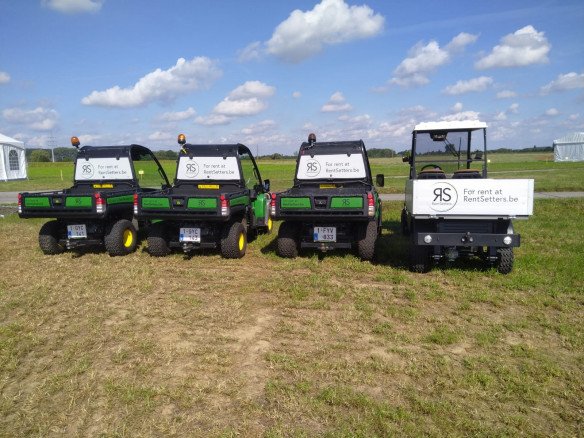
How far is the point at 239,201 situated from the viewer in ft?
25.4

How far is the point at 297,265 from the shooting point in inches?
275

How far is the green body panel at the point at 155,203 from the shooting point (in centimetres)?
718

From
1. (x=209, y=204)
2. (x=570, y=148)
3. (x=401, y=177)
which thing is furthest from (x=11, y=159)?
(x=570, y=148)

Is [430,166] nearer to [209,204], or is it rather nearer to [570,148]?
[209,204]

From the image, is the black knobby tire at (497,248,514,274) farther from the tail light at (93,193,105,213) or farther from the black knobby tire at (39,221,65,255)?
the black knobby tire at (39,221,65,255)

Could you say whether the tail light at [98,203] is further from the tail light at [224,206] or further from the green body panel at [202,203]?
the tail light at [224,206]

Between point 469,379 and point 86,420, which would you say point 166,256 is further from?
point 469,379

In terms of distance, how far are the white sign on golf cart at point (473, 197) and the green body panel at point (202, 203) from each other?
10.4ft

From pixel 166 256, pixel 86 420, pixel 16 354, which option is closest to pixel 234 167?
pixel 166 256

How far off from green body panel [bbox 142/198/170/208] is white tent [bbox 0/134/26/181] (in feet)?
95.3

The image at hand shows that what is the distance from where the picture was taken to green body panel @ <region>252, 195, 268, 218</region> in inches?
353

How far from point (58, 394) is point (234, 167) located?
5819 millimetres

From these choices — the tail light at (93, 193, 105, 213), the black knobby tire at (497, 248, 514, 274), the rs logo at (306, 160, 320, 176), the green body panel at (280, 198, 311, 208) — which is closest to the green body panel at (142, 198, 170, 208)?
the tail light at (93, 193, 105, 213)

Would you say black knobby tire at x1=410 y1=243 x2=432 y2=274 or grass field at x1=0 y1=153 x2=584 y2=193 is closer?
black knobby tire at x1=410 y1=243 x2=432 y2=274
